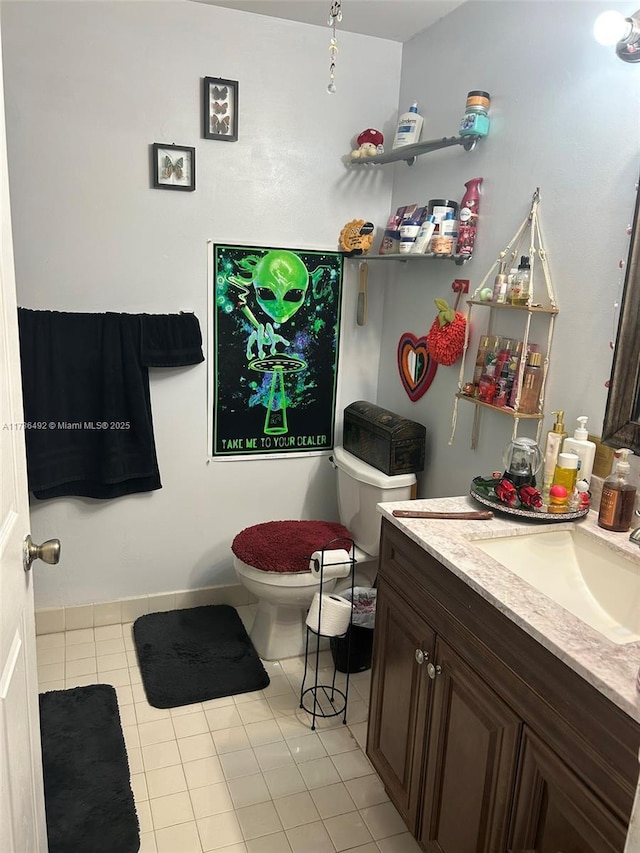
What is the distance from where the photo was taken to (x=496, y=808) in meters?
1.34

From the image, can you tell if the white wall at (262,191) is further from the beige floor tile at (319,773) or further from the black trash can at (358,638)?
the beige floor tile at (319,773)

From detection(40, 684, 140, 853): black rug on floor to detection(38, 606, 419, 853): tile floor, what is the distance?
4 cm

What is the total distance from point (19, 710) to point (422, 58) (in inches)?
97.7

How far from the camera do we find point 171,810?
191 centimetres

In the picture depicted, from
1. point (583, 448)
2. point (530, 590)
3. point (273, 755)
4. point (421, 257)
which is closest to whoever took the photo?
point (530, 590)

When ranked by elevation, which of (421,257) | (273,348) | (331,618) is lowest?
(331,618)

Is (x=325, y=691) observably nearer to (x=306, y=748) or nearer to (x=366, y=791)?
(x=306, y=748)

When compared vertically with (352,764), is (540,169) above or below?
above

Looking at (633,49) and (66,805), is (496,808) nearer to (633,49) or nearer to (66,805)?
(66,805)

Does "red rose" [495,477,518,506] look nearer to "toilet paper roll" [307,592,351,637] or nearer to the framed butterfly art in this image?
"toilet paper roll" [307,592,351,637]

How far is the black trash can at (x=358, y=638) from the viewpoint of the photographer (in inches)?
96.0

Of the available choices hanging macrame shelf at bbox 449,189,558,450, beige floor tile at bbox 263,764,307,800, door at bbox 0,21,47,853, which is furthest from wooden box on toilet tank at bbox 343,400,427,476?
door at bbox 0,21,47,853

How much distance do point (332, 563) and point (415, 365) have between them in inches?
33.4

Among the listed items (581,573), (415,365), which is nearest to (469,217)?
(415,365)
